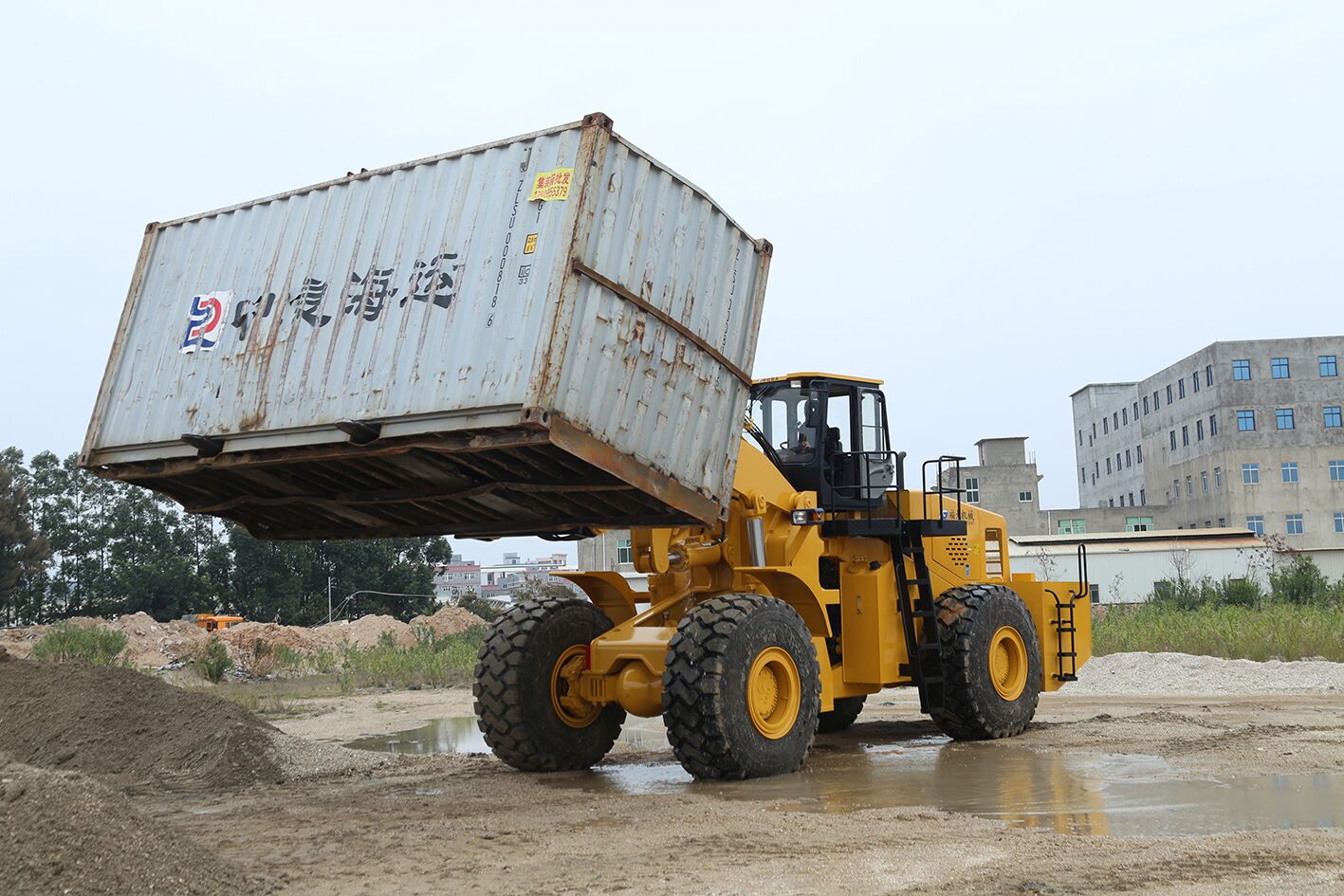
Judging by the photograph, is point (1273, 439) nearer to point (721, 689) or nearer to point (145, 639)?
point (145, 639)

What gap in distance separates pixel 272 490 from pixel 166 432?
0.84m

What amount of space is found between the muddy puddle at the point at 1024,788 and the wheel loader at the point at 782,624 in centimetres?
38

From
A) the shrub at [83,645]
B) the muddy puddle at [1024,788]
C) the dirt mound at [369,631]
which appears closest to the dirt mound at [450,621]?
the dirt mound at [369,631]

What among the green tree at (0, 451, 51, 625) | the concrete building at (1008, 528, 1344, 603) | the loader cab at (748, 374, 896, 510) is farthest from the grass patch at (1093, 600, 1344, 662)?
the green tree at (0, 451, 51, 625)

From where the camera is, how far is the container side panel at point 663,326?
25.7 feet

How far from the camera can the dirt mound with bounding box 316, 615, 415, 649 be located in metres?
34.6

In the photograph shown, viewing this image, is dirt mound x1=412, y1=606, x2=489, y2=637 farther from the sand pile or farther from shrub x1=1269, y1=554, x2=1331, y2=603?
shrub x1=1269, y1=554, x2=1331, y2=603

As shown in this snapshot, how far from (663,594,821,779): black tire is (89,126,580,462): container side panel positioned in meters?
2.34

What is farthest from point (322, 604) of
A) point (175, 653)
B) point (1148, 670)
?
point (1148, 670)

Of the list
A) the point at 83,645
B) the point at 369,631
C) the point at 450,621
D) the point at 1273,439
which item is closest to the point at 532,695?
the point at 83,645

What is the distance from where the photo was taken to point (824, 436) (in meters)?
11.0

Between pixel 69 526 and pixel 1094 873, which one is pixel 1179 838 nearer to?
pixel 1094 873

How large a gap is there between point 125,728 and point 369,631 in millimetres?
26735

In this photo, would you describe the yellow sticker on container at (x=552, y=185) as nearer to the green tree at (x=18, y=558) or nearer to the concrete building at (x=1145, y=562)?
the concrete building at (x=1145, y=562)
